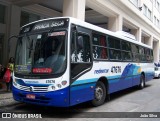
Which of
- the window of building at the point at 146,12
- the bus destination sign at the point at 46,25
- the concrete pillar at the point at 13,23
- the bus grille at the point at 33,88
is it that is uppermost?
the window of building at the point at 146,12

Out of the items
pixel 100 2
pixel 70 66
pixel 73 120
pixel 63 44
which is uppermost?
pixel 100 2

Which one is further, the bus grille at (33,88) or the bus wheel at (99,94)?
the bus wheel at (99,94)

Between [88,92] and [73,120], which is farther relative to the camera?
[88,92]

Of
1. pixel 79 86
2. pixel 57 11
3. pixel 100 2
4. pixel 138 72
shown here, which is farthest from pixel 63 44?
pixel 57 11

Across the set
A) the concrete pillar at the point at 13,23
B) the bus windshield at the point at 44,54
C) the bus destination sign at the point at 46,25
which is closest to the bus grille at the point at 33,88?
the bus windshield at the point at 44,54

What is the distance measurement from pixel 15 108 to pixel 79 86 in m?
2.65

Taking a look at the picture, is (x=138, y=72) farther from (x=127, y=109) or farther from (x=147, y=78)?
(x=127, y=109)

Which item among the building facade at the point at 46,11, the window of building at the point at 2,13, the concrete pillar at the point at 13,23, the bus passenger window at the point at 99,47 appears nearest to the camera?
the bus passenger window at the point at 99,47

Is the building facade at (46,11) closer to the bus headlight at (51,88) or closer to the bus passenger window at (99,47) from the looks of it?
the bus passenger window at (99,47)

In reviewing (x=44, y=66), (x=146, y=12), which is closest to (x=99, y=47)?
(x=44, y=66)

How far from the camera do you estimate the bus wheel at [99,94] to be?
849 cm

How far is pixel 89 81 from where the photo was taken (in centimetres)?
786

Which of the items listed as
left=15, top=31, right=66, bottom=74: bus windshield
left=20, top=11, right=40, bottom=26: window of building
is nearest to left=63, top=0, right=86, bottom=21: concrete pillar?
left=20, top=11, right=40, bottom=26: window of building

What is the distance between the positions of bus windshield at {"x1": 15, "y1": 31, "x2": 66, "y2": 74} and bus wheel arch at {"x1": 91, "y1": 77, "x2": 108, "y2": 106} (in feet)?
7.30
